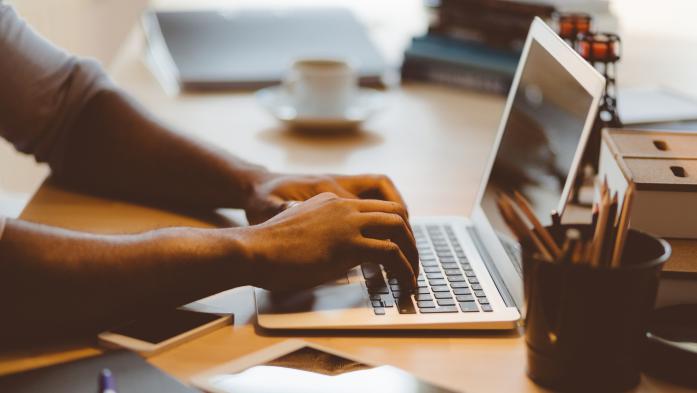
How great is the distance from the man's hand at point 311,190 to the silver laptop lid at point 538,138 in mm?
134

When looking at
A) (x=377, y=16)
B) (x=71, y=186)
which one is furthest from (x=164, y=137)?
(x=377, y=16)

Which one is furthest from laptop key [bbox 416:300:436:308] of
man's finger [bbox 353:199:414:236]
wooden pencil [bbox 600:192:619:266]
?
wooden pencil [bbox 600:192:619:266]

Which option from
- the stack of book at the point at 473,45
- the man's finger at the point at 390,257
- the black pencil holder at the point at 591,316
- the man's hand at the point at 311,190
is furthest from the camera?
the stack of book at the point at 473,45

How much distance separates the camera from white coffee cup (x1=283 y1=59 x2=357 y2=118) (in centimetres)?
177

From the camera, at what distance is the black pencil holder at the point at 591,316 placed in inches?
29.8

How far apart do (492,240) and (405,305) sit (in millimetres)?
212

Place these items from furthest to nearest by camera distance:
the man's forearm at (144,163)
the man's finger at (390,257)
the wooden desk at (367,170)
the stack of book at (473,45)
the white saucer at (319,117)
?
the stack of book at (473,45) → the white saucer at (319,117) → the man's forearm at (144,163) → the man's finger at (390,257) → the wooden desk at (367,170)

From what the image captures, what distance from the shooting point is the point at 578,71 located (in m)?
0.99

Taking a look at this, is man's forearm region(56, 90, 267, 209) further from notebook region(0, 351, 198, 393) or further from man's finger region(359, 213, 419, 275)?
notebook region(0, 351, 198, 393)

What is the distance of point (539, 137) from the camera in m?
1.12

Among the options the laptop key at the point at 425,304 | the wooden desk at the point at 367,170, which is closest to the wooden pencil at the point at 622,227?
the wooden desk at the point at 367,170

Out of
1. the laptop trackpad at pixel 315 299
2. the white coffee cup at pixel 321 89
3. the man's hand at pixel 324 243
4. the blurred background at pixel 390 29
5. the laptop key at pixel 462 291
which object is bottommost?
the blurred background at pixel 390 29

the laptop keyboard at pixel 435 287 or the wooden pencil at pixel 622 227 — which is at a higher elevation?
the wooden pencil at pixel 622 227

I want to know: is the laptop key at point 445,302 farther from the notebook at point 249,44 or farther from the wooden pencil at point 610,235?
the notebook at point 249,44
